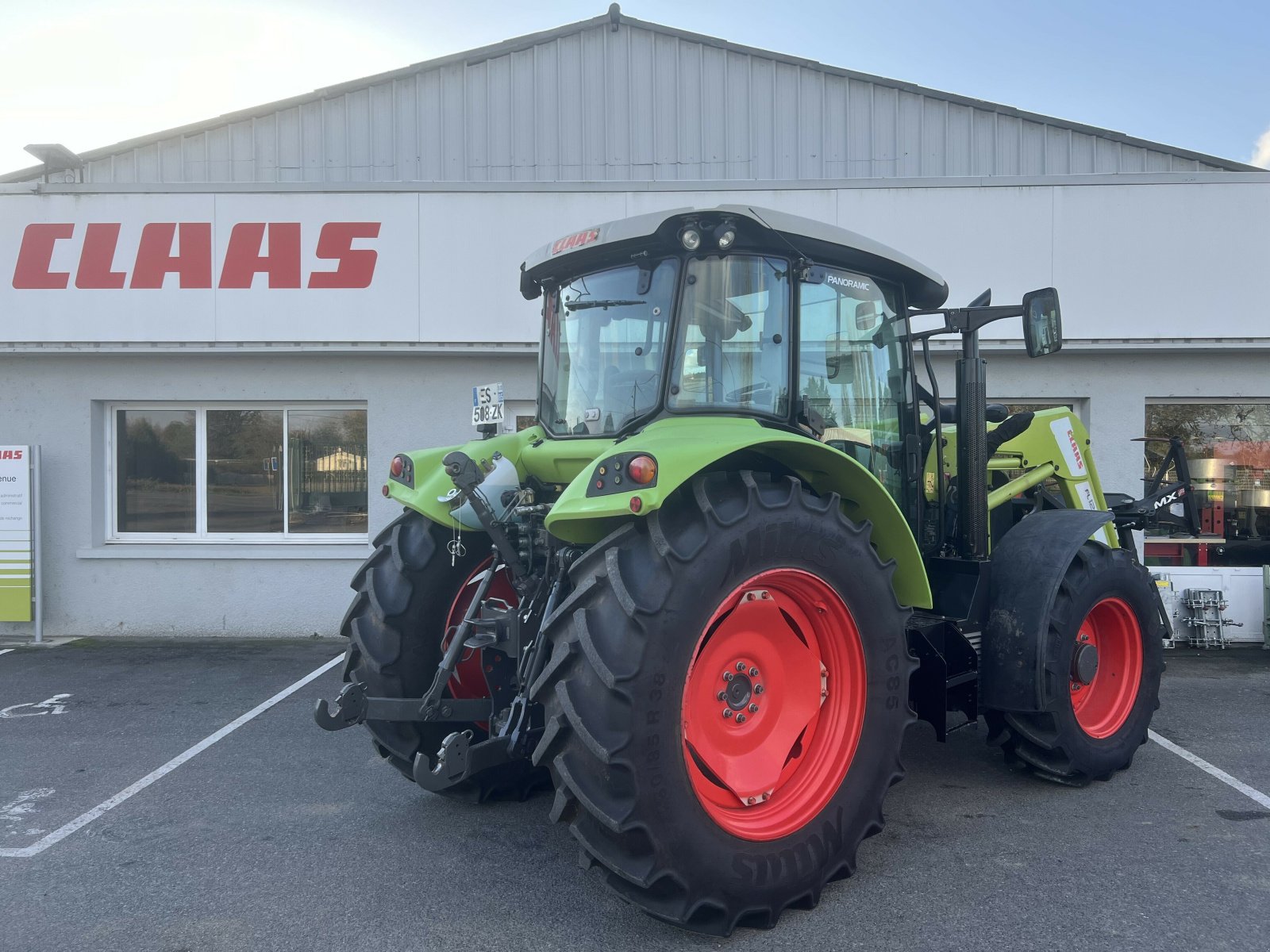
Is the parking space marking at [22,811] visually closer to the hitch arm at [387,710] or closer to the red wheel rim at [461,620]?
the hitch arm at [387,710]

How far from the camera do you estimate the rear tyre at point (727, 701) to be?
269cm

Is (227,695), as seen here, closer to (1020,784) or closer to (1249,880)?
(1020,784)

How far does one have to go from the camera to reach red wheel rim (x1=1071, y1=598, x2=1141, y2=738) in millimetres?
4496

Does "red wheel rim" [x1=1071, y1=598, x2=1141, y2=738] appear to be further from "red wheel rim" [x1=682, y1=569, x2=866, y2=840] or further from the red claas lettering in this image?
the red claas lettering

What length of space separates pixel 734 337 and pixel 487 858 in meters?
2.24

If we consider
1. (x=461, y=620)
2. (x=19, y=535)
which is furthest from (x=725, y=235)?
(x=19, y=535)

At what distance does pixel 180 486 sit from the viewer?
28.5 ft

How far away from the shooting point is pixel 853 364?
389 cm

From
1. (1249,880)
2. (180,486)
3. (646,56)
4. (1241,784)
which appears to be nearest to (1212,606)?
(1241,784)

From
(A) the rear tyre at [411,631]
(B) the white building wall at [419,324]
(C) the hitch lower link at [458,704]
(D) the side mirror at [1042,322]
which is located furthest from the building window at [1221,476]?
(C) the hitch lower link at [458,704]

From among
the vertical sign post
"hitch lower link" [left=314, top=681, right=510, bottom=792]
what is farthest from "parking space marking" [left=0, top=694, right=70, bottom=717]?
"hitch lower link" [left=314, top=681, right=510, bottom=792]

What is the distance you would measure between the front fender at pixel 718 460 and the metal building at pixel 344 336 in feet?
15.6

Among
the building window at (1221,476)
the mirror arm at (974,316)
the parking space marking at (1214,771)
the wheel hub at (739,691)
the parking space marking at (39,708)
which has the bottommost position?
the parking space marking at (39,708)

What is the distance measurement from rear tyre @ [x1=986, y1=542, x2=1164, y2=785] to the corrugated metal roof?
616 cm
